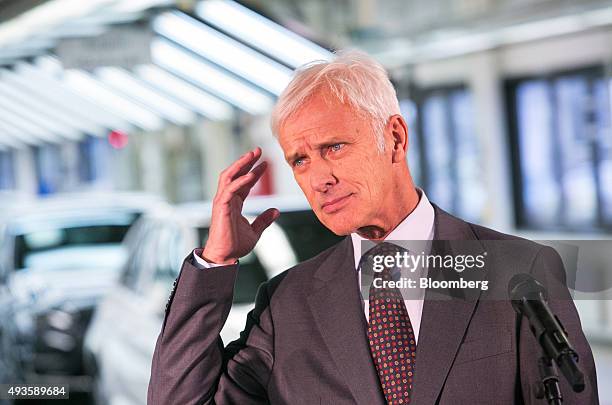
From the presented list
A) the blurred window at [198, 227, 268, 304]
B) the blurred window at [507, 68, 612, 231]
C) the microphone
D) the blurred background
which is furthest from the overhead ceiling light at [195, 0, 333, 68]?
the blurred window at [507, 68, 612, 231]

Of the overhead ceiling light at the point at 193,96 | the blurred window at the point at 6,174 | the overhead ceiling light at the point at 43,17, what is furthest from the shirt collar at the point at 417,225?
the blurred window at the point at 6,174

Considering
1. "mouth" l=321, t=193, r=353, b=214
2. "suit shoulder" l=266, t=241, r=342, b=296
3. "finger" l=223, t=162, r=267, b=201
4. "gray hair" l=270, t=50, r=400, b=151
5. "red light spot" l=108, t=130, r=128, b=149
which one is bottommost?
"suit shoulder" l=266, t=241, r=342, b=296

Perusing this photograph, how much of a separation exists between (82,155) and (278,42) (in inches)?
34.2

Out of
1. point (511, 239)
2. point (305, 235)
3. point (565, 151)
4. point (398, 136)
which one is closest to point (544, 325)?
point (511, 239)

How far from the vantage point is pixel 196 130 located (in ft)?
11.8

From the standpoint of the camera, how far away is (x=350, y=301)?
1.53 meters

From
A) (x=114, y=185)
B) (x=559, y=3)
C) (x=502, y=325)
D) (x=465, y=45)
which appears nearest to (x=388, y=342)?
(x=502, y=325)

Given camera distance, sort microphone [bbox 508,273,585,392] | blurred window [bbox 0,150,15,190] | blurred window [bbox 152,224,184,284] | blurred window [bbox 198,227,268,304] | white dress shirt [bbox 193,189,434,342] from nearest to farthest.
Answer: microphone [bbox 508,273,585,392], white dress shirt [bbox 193,189,434,342], blurred window [bbox 198,227,268,304], blurred window [bbox 152,224,184,284], blurred window [bbox 0,150,15,190]

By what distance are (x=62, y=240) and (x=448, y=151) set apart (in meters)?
3.18

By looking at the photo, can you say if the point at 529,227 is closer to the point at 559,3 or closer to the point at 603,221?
the point at 603,221

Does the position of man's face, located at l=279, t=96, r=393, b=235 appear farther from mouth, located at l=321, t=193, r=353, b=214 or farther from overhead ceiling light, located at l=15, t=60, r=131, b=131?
overhead ceiling light, located at l=15, t=60, r=131, b=131

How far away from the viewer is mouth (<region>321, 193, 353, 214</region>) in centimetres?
145

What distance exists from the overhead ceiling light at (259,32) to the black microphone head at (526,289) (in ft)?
7.67

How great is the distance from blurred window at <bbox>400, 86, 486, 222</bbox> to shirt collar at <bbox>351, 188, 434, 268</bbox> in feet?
9.53
